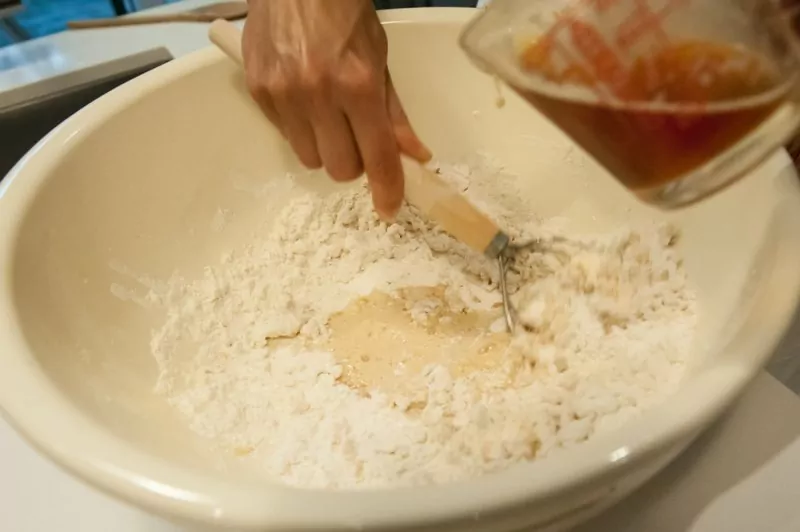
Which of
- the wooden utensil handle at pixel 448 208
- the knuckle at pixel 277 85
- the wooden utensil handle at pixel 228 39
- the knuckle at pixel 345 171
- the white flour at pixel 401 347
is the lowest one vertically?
the white flour at pixel 401 347

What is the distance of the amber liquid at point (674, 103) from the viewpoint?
32cm

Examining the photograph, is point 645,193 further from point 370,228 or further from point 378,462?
point 370,228

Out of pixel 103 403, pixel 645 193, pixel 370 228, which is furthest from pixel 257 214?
pixel 645 193

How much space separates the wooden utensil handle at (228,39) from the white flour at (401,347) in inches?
5.9

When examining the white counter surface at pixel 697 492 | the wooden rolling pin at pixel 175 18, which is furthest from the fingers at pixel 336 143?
the wooden rolling pin at pixel 175 18

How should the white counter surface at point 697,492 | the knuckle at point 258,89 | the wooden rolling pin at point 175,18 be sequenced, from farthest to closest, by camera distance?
the wooden rolling pin at point 175,18, the knuckle at point 258,89, the white counter surface at point 697,492

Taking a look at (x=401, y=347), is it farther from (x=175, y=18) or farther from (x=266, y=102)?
(x=175, y=18)

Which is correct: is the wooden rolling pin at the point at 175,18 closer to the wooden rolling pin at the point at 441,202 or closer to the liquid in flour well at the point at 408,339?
the wooden rolling pin at the point at 441,202

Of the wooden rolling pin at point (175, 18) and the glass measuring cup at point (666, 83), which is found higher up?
the glass measuring cup at point (666, 83)

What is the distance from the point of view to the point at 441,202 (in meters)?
0.59

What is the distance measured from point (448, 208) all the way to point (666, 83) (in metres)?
0.28

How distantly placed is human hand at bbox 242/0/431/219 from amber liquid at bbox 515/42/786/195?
0.17 metres

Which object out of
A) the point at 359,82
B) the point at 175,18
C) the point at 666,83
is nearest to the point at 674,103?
the point at 666,83

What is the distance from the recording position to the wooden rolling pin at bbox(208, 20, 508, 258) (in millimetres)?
584
